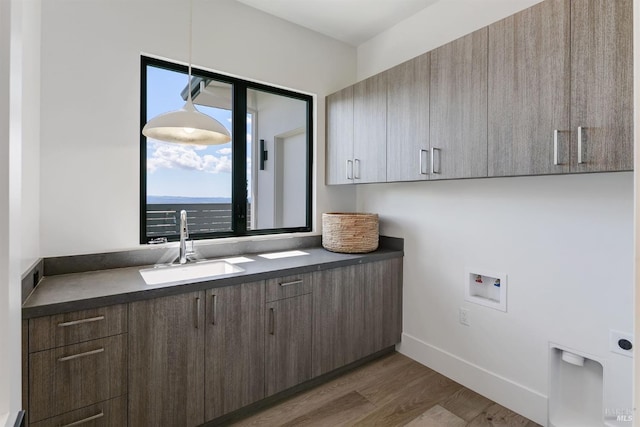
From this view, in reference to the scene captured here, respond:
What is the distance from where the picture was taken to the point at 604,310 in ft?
5.24

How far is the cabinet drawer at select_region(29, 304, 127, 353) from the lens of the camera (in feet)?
4.15

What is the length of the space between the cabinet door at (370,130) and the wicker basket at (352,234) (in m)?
0.33

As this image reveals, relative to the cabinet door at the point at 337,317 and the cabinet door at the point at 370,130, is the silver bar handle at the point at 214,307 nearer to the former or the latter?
the cabinet door at the point at 337,317

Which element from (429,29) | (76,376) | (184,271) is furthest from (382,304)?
(429,29)

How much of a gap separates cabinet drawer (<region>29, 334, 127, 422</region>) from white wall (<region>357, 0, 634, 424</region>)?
2034 millimetres

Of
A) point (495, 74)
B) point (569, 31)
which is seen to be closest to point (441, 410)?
point (495, 74)

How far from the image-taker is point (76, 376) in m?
1.34

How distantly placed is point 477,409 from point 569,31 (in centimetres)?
212

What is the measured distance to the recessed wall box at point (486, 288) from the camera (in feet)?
6.59

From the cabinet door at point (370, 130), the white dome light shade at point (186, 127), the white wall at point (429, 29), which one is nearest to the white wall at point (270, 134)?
the cabinet door at point (370, 130)

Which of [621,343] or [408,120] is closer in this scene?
[621,343]

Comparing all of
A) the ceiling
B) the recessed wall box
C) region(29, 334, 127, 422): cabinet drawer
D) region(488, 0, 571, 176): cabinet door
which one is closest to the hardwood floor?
the recessed wall box

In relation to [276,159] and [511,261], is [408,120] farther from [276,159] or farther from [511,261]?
[276,159]

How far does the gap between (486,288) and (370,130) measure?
1406 millimetres
